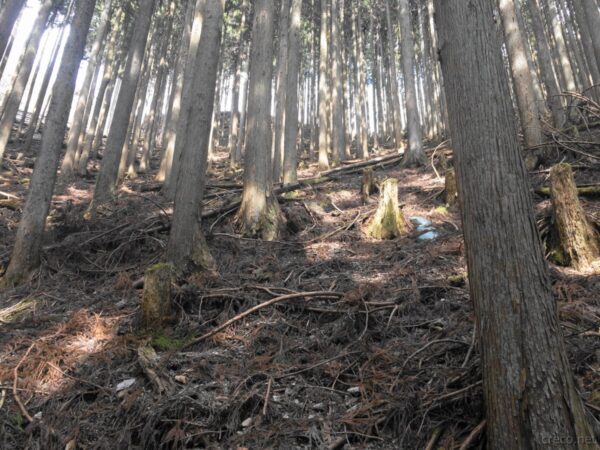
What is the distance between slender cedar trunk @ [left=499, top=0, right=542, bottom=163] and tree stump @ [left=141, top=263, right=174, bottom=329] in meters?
7.06

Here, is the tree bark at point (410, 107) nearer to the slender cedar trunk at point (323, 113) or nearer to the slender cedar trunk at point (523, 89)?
the slender cedar trunk at point (323, 113)

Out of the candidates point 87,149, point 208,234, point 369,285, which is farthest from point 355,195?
point 87,149

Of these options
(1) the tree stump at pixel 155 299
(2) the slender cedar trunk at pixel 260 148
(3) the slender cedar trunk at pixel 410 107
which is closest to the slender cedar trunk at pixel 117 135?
(2) the slender cedar trunk at pixel 260 148

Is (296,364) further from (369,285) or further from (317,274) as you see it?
(317,274)

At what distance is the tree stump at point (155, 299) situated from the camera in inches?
154

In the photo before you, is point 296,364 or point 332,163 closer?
point 296,364

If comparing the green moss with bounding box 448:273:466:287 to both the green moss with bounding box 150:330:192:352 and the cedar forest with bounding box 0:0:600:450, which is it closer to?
the cedar forest with bounding box 0:0:600:450

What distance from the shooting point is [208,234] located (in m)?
6.41

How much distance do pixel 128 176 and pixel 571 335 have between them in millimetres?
16251

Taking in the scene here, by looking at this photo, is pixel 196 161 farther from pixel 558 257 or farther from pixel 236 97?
pixel 236 97

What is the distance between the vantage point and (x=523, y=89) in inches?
299

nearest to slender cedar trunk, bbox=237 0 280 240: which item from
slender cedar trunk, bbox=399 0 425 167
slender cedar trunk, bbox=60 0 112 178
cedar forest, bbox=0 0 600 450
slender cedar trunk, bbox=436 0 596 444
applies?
cedar forest, bbox=0 0 600 450

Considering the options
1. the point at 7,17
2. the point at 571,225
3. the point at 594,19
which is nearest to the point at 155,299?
the point at 571,225

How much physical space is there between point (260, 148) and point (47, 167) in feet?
11.1
